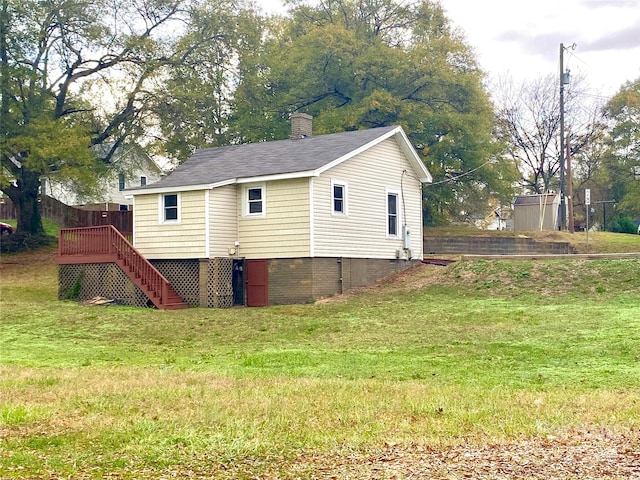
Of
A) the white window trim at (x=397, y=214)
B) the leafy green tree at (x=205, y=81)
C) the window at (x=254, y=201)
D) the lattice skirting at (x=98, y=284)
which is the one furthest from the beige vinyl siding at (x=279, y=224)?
the leafy green tree at (x=205, y=81)

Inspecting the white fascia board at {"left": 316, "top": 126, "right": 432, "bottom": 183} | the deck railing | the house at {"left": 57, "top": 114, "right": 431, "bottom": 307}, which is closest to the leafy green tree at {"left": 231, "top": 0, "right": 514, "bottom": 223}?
the white fascia board at {"left": 316, "top": 126, "right": 432, "bottom": 183}

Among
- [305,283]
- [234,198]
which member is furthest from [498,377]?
[234,198]

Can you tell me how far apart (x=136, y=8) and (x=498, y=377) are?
108ft

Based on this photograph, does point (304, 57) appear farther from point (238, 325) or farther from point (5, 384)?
point (5, 384)

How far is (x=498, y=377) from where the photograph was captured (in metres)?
11.4

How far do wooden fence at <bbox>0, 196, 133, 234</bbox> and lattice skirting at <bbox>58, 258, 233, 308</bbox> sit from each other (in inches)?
642

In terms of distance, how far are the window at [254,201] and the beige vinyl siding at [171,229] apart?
154 cm

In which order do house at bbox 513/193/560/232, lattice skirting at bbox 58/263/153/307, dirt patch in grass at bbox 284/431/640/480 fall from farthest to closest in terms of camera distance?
house at bbox 513/193/560/232 < lattice skirting at bbox 58/263/153/307 < dirt patch in grass at bbox 284/431/640/480

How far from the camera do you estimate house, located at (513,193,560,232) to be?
139ft

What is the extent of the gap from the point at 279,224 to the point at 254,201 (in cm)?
126

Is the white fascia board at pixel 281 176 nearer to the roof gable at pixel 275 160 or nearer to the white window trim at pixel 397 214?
the roof gable at pixel 275 160

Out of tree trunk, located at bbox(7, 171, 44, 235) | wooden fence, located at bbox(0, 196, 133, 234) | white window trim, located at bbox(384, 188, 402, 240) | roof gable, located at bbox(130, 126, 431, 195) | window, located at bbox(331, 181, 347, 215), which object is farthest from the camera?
wooden fence, located at bbox(0, 196, 133, 234)

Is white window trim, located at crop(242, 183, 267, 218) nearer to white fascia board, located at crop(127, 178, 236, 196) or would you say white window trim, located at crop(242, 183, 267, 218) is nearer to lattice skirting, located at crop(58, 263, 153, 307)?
white fascia board, located at crop(127, 178, 236, 196)

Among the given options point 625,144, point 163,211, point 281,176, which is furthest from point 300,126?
point 625,144
